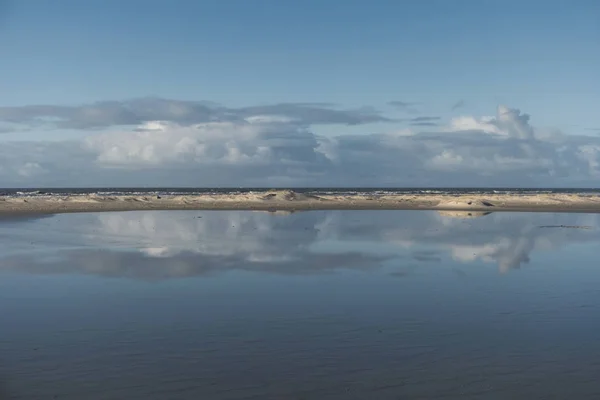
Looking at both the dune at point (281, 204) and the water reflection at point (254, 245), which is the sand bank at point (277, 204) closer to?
the dune at point (281, 204)

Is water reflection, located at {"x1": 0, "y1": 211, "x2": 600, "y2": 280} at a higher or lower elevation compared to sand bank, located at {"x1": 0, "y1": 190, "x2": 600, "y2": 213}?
lower

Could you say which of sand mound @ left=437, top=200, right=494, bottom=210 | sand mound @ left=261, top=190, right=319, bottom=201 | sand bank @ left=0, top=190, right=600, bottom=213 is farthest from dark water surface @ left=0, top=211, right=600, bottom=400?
sand mound @ left=261, top=190, right=319, bottom=201

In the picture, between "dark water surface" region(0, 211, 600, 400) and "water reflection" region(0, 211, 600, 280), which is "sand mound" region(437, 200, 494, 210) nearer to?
"water reflection" region(0, 211, 600, 280)

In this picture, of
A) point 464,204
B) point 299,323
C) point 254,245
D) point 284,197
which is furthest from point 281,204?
point 299,323

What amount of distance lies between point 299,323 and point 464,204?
60.2 m

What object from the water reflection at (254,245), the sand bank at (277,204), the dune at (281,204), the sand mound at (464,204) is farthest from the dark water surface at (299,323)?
the sand mound at (464,204)

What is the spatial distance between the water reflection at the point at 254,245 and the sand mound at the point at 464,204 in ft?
83.6

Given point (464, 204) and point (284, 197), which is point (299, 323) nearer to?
point (464, 204)

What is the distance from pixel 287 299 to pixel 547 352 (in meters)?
6.93

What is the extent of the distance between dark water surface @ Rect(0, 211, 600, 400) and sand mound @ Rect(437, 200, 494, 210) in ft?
138

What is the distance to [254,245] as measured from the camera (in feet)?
92.4

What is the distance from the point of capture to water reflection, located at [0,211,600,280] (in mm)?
21500

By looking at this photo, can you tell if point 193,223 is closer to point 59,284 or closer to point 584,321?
point 59,284

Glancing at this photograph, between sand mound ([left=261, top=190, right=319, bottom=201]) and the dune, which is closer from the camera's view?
the dune
